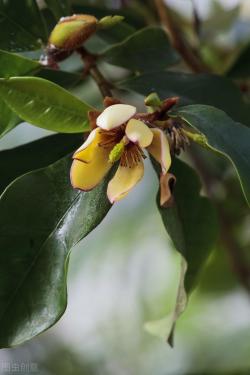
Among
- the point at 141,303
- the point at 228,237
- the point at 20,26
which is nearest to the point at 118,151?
the point at 20,26

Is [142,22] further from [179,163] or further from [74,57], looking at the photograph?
[179,163]

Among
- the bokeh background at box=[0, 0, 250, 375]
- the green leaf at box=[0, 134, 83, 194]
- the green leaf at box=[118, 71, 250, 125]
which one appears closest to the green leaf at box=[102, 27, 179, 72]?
the green leaf at box=[118, 71, 250, 125]

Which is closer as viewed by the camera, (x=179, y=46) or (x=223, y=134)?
(x=223, y=134)

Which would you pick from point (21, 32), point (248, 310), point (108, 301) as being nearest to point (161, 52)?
point (21, 32)

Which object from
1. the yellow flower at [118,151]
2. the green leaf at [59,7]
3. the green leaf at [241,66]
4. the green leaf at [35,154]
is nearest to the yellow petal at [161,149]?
the yellow flower at [118,151]

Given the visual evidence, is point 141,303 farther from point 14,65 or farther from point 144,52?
point 14,65

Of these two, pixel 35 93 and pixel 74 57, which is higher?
pixel 35 93
